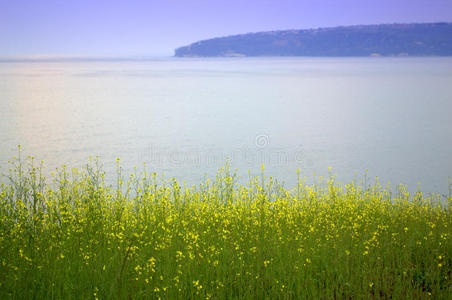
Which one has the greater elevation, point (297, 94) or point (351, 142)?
point (297, 94)

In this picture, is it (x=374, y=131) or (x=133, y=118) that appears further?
(x=133, y=118)

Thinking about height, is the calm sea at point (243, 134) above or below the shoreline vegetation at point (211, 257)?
above

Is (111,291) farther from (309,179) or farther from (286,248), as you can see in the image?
(309,179)

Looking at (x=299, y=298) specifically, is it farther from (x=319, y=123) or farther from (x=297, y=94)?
(x=297, y=94)

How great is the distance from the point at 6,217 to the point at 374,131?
19.0 m

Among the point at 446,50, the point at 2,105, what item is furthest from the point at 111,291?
the point at 446,50

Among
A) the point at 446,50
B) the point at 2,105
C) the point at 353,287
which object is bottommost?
the point at 353,287

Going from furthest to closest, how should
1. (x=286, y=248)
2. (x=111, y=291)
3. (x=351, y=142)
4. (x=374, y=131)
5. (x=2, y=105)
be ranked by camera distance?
(x=2, y=105) → (x=374, y=131) → (x=351, y=142) → (x=286, y=248) → (x=111, y=291)

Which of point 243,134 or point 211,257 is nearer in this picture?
point 211,257

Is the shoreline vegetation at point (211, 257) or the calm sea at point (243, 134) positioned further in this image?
the calm sea at point (243, 134)

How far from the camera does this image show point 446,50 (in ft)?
579

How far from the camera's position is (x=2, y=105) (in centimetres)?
2902

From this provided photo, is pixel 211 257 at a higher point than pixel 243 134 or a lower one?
lower

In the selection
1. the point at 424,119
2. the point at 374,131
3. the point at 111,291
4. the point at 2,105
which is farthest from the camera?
the point at 2,105
